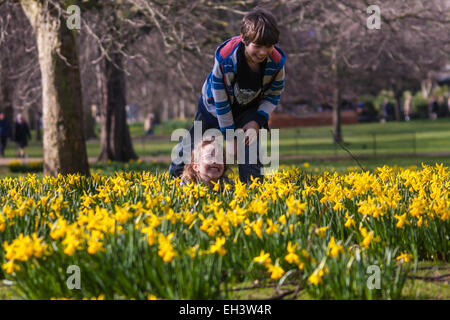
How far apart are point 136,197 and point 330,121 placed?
41284mm

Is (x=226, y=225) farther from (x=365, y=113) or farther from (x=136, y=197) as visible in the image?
(x=365, y=113)

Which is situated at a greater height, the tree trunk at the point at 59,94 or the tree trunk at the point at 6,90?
the tree trunk at the point at 6,90

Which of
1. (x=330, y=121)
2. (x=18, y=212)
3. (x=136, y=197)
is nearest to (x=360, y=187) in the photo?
(x=136, y=197)

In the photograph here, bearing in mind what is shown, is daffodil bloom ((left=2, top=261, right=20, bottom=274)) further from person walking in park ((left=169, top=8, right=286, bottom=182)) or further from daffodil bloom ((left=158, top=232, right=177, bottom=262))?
person walking in park ((left=169, top=8, right=286, bottom=182))

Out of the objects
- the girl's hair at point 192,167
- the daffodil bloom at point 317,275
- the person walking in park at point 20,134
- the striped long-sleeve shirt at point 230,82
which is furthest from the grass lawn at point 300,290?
the person walking in park at point 20,134

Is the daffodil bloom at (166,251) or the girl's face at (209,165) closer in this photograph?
the daffodil bloom at (166,251)

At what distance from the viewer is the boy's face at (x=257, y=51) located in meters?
4.87

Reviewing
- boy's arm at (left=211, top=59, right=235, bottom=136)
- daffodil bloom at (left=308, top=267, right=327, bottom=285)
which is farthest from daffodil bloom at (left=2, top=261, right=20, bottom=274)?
boy's arm at (left=211, top=59, right=235, bottom=136)

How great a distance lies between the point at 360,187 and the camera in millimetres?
4723

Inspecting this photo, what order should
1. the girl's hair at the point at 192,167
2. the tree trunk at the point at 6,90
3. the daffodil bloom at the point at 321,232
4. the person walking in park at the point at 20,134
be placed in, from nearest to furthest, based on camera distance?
the daffodil bloom at the point at 321,232 < the girl's hair at the point at 192,167 < the tree trunk at the point at 6,90 < the person walking in park at the point at 20,134

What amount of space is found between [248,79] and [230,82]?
178mm

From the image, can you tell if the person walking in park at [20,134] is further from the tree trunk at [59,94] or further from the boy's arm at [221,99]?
the boy's arm at [221,99]

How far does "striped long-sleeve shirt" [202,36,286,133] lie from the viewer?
517cm

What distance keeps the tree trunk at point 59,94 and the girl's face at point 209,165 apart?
14.2 ft
